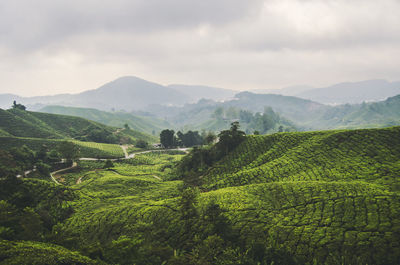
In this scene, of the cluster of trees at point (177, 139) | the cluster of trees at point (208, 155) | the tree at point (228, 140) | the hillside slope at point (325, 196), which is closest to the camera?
the hillside slope at point (325, 196)

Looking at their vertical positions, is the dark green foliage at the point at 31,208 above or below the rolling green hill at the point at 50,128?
below

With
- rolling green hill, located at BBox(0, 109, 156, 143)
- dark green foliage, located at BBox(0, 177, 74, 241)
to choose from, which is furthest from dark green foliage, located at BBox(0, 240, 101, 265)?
rolling green hill, located at BBox(0, 109, 156, 143)

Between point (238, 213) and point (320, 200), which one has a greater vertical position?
A: point (320, 200)

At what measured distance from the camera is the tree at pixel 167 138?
110 metres

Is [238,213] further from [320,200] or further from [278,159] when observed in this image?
[278,159]

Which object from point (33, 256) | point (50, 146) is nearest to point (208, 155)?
point (33, 256)

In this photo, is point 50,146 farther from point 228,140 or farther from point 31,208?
point 228,140

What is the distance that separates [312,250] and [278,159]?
2961 cm

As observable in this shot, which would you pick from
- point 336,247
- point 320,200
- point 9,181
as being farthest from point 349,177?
point 9,181

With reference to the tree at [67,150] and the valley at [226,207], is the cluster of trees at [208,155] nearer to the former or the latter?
the valley at [226,207]

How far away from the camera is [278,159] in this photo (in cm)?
5147

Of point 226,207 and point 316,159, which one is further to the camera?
point 316,159

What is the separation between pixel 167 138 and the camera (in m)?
111

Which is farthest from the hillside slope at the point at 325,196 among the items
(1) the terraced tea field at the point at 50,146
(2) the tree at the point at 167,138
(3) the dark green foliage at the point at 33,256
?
(2) the tree at the point at 167,138
